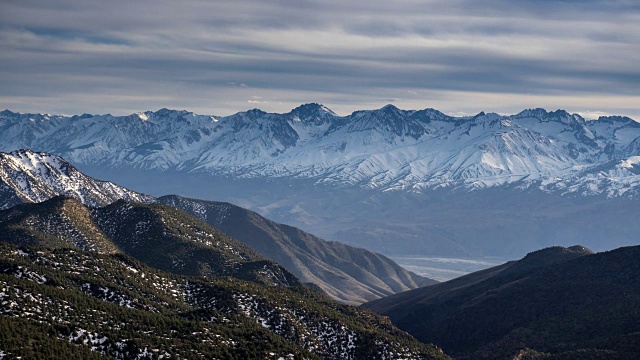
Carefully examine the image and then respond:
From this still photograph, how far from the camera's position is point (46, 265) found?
6329 inches

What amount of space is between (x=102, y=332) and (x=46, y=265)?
42.9 meters

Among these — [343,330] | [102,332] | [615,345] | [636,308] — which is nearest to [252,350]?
[102,332]

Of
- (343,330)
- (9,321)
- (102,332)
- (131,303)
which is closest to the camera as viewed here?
(9,321)

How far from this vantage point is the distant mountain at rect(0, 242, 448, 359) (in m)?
120

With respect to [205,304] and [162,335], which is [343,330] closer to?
[205,304]

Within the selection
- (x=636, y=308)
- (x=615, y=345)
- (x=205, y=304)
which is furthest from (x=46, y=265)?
(x=636, y=308)

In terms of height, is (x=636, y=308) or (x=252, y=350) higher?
(x=636, y=308)

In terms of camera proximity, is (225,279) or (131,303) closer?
(131,303)

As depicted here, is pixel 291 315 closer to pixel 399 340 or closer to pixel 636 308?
pixel 399 340

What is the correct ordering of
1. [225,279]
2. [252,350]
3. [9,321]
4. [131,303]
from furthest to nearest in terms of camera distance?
1. [225,279]
2. [131,303]
3. [252,350]
4. [9,321]

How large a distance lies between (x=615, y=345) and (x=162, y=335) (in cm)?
9470

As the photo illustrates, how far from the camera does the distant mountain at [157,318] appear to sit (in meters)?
120

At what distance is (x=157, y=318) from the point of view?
139625 mm

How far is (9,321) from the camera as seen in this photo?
116062 millimetres
